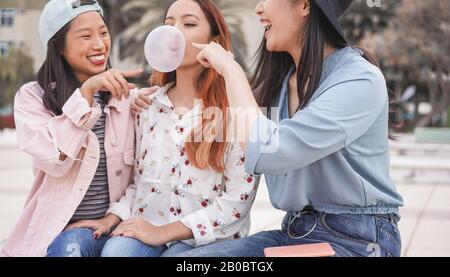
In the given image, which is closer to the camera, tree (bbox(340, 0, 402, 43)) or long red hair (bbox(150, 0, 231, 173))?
long red hair (bbox(150, 0, 231, 173))

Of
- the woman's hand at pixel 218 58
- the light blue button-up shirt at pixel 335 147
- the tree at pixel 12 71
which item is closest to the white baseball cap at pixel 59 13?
the woman's hand at pixel 218 58

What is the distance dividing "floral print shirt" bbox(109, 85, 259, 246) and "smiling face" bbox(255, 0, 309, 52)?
389mm

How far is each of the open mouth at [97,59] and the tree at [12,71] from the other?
20.2 metres

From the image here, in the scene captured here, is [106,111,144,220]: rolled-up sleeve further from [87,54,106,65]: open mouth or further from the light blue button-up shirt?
the light blue button-up shirt

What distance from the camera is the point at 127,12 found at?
18516mm

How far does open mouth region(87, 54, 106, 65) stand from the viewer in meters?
2.08

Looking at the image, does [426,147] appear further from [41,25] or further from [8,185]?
[41,25]

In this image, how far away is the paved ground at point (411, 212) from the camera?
174 inches

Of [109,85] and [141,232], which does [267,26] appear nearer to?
[109,85]

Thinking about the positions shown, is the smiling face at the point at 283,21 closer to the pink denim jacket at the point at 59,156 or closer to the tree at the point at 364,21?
the pink denim jacket at the point at 59,156

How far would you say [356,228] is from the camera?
1684 millimetres

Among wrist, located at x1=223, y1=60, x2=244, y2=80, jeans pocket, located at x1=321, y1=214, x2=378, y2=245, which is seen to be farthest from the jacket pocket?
Result: jeans pocket, located at x1=321, y1=214, x2=378, y2=245

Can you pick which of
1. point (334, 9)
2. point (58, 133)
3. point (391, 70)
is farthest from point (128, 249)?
point (391, 70)

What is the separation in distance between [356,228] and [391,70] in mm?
24703
